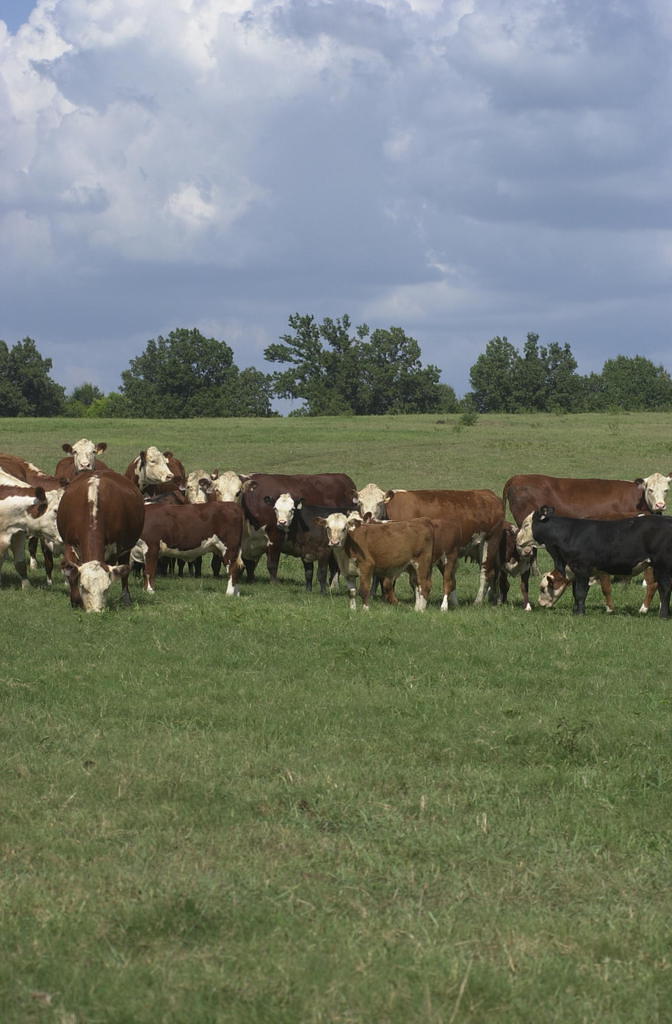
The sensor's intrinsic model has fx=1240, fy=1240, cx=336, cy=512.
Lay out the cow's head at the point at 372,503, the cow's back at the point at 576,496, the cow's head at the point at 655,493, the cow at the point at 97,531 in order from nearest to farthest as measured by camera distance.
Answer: the cow at the point at 97,531, the cow's head at the point at 372,503, the cow's head at the point at 655,493, the cow's back at the point at 576,496

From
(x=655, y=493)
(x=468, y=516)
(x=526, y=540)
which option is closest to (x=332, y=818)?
(x=526, y=540)

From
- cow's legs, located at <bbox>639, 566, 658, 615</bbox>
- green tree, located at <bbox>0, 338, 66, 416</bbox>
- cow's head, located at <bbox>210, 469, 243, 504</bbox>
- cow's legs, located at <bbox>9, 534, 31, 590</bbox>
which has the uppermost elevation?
green tree, located at <bbox>0, 338, 66, 416</bbox>

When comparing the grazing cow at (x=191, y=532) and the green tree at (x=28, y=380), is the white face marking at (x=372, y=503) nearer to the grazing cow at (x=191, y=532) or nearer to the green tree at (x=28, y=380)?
the grazing cow at (x=191, y=532)

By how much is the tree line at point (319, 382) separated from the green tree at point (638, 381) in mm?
28241

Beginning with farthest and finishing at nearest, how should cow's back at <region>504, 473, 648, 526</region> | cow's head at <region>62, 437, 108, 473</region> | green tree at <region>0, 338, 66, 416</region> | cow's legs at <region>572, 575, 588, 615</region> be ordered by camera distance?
1. green tree at <region>0, 338, 66, 416</region>
2. cow's head at <region>62, 437, 108, 473</region>
3. cow's back at <region>504, 473, 648, 526</region>
4. cow's legs at <region>572, 575, 588, 615</region>

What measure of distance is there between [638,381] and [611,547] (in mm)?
148163

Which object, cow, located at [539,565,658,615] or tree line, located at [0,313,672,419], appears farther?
tree line, located at [0,313,672,419]

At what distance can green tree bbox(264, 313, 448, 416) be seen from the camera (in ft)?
359

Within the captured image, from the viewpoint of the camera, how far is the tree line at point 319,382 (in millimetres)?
109000

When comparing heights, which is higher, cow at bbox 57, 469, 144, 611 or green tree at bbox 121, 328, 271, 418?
green tree at bbox 121, 328, 271, 418

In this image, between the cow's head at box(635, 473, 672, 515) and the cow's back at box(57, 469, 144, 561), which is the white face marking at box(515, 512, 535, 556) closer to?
the cow's head at box(635, 473, 672, 515)

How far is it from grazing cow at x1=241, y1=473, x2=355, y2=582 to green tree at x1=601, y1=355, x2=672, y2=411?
126m

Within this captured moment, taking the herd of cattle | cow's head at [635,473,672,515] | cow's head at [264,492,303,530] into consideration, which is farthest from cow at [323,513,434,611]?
cow's head at [635,473,672,515]

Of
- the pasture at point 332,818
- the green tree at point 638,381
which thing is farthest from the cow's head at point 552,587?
the green tree at point 638,381
